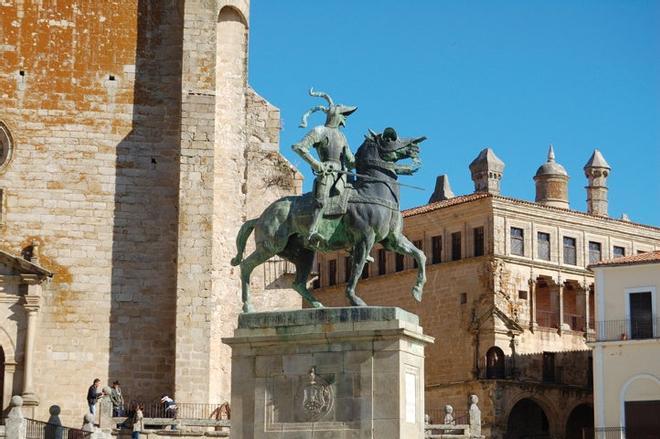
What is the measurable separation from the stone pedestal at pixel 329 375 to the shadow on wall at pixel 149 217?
14375 mm

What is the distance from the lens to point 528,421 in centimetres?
5419

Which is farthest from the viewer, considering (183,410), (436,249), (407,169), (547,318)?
(436,249)

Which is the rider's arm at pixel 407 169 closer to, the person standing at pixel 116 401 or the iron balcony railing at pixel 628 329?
the person standing at pixel 116 401

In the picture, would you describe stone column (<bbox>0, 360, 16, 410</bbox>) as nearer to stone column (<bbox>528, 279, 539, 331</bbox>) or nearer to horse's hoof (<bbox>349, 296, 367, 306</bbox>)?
horse's hoof (<bbox>349, 296, 367, 306</bbox>)

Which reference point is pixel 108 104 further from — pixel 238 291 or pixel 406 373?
pixel 406 373

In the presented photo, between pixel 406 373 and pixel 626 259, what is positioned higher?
pixel 626 259

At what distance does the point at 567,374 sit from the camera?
54.3 meters

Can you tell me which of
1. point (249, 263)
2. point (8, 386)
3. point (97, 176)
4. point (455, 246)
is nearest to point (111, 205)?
point (97, 176)

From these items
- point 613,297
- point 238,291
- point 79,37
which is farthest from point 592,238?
point 79,37

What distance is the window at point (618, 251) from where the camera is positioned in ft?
191

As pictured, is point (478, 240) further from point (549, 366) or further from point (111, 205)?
point (111, 205)

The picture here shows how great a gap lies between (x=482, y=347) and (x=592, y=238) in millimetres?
8099

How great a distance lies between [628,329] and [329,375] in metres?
29.9

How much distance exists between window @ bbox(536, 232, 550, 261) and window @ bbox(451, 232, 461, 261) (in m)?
3.16
